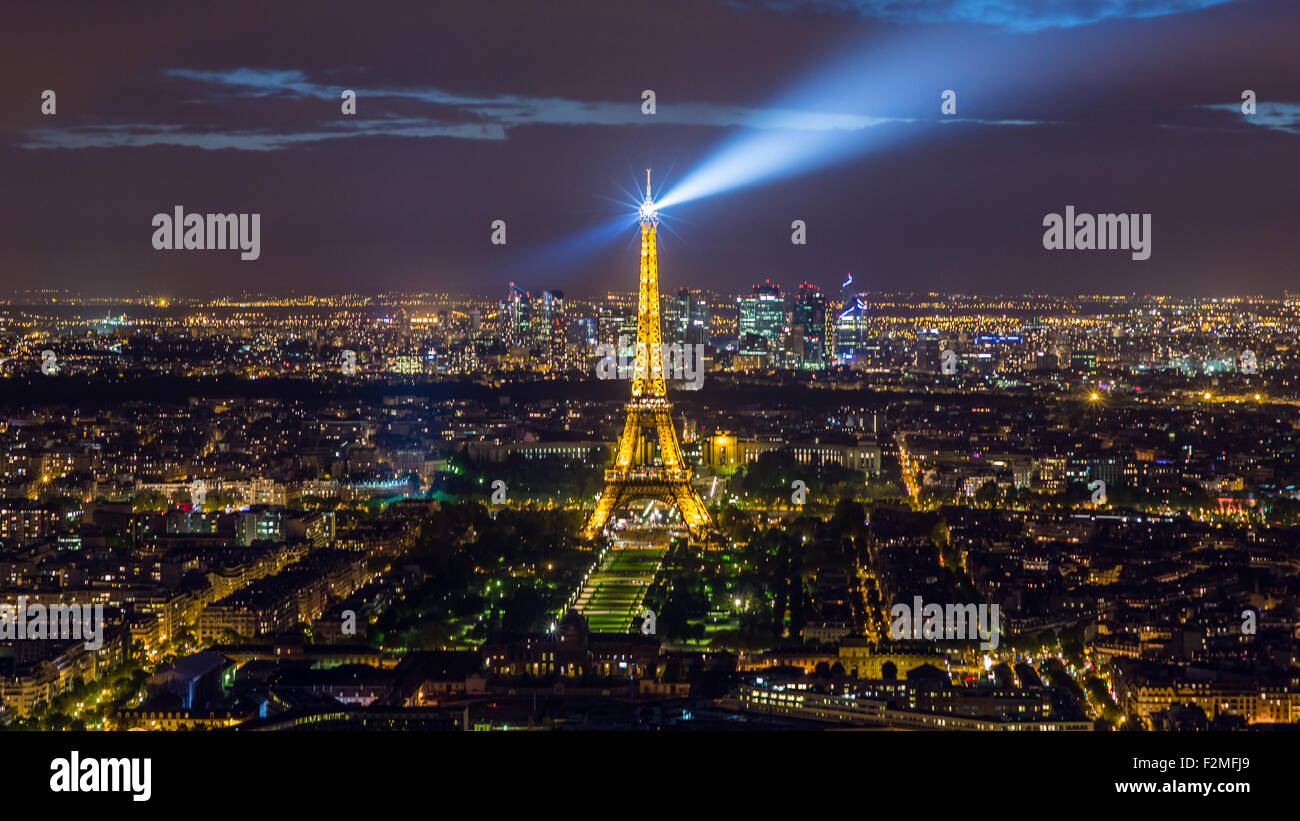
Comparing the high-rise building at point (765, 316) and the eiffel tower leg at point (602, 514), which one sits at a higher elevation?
the high-rise building at point (765, 316)

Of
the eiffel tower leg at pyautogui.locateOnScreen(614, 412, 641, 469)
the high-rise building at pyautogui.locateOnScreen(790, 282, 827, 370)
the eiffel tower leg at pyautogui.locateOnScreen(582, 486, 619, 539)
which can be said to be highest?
the high-rise building at pyautogui.locateOnScreen(790, 282, 827, 370)

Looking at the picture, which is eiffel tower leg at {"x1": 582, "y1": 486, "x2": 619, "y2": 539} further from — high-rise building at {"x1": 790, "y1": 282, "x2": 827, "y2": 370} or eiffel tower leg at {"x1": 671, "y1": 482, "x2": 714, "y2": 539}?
high-rise building at {"x1": 790, "y1": 282, "x2": 827, "y2": 370}

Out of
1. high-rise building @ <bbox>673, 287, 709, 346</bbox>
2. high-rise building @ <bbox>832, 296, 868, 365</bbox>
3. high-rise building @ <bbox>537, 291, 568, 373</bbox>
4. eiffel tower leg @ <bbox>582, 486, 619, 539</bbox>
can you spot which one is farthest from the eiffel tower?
high-rise building @ <bbox>832, 296, 868, 365</bbox>

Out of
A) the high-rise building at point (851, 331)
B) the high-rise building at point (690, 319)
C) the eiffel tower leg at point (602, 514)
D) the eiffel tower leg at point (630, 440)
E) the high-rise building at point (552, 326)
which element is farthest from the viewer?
the high-rise building at point (851, 331)

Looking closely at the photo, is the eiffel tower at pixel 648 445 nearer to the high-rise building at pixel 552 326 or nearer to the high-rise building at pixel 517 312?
the high-rise building at pixel 552 326

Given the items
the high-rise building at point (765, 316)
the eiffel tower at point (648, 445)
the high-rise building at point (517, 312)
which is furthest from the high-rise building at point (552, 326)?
the eiffel tower at point (648, 445)

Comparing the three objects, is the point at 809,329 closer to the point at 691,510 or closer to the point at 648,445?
the point at 648,445
